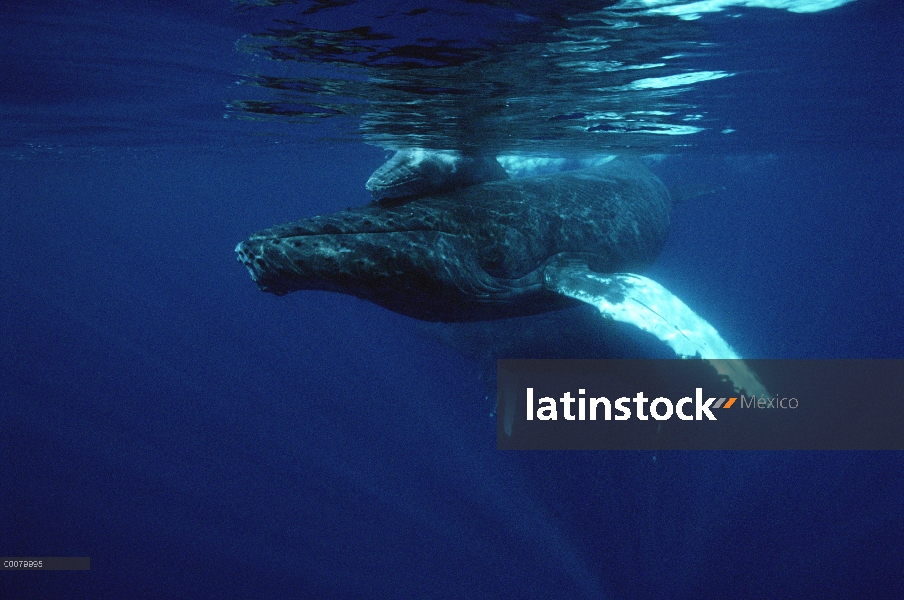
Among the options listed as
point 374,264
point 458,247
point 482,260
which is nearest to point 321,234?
point 374,264

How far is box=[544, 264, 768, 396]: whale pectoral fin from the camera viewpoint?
525cm

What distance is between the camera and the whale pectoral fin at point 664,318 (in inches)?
207

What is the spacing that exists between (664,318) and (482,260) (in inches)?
80.0

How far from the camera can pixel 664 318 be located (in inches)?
213

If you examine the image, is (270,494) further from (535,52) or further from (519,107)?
(535,52)

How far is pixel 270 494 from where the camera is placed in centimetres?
1888

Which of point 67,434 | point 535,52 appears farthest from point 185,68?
point 67,434

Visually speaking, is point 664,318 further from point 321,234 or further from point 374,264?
point 321,234

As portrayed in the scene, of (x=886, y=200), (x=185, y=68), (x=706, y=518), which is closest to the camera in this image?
(x=185, y=68)

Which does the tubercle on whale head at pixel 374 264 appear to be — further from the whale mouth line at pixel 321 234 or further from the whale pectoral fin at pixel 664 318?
the whale pectoral fin at pixel 664 318

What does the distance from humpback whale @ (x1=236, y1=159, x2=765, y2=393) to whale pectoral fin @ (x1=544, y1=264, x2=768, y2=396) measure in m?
0.01

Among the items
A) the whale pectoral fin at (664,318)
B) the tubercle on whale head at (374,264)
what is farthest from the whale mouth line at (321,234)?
the whale pectoral fin at (664,318)

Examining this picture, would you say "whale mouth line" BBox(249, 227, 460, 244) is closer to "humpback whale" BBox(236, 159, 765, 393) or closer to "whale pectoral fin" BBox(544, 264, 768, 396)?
"humpback whale" BBox(236, 159, 765, 393)

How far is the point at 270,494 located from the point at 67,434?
12.4m
